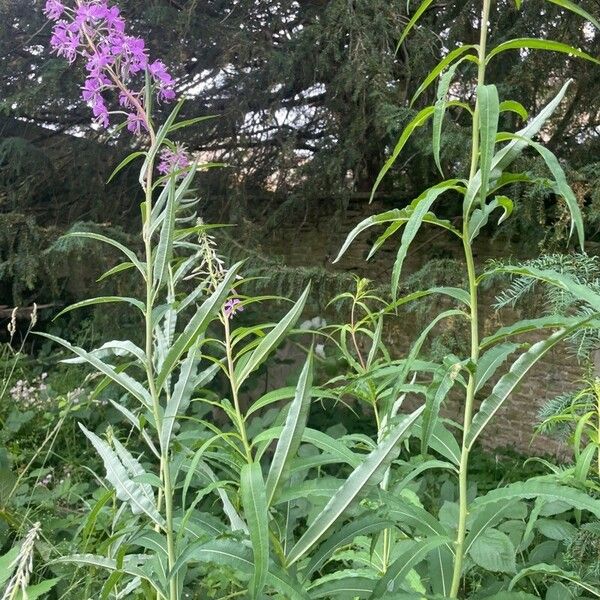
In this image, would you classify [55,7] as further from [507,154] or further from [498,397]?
[498,397]

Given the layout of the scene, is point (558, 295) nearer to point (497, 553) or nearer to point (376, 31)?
point (497, 553)

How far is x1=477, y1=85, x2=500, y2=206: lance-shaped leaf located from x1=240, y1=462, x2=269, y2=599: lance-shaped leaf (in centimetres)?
46

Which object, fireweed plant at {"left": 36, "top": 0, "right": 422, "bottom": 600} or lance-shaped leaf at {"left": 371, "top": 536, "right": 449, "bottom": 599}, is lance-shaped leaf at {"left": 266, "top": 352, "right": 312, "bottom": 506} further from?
lance-shaped leaf at {"left": 371, "top": 536, "right": 449, "bottom": 599}

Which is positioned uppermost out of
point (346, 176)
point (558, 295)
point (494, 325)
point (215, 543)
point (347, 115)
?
point (347, 115)

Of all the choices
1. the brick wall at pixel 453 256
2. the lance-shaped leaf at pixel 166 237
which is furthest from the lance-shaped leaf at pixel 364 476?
the brick wall at pixel 453 256

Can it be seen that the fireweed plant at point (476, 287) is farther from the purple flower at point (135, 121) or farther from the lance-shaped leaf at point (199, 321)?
the purple flower at point (135, 121)

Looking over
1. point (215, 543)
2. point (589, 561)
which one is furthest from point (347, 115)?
point (215, 543)

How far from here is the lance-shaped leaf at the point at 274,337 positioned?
2.74 feet

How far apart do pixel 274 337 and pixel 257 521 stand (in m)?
0.29

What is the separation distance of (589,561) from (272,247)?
3948 millimetres

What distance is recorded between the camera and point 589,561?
4.66 feet

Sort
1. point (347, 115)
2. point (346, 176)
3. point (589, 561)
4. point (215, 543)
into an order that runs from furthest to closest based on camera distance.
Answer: point (346, 176) → point (347, 115) → point (589, 561) → point (215, 543)

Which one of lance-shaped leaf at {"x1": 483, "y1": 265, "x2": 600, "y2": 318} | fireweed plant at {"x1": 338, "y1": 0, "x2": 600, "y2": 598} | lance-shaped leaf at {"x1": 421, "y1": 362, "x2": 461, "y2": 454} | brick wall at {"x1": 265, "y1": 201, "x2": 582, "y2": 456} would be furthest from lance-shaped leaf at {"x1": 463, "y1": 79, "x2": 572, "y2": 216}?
brick wall at {"x1": 265, "y1": 201, "x2": 582, "y2": 456}

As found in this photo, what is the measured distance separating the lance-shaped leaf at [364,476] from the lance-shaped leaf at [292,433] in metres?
0.08
